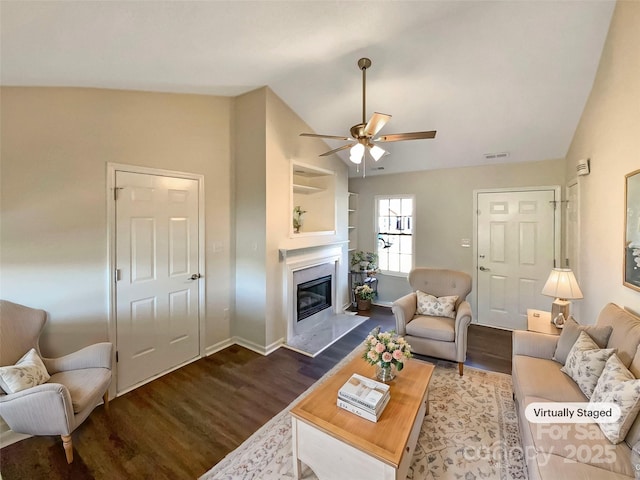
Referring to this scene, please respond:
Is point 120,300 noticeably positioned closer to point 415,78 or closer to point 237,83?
point 237,83

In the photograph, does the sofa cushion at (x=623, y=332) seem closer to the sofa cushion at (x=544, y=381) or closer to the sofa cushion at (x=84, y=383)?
the sofa cushion at (x=544, y=381)

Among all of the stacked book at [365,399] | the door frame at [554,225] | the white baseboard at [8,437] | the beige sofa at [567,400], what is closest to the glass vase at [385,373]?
the stacked book at [365,399]

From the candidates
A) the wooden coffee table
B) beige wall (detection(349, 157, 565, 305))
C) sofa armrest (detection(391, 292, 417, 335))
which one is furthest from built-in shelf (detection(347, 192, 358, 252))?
the wooden coffee table

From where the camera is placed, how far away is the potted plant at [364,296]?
4867 mm

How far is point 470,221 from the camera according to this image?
4.36 metres

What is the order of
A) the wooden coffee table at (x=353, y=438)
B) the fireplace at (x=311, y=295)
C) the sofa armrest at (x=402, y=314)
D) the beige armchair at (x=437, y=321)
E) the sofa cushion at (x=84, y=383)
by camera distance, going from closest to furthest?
1. the wooden coffee table at (x=353, y=438)
2. the sofa cushion at (x=84, y=383)
3. the beige armchair at (x=437, y=321)
4. the sofa armrest at (x=402, y=314)
5. the fireplace at (x=311, y=295)

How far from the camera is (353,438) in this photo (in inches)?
57.1

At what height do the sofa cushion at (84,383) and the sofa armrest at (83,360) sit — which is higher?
the sofa armrest at (83,360)

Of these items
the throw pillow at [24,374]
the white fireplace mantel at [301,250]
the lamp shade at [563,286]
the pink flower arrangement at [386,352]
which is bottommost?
the throw pillow at [24,374]

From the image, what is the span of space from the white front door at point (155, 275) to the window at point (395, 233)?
10.8 feet

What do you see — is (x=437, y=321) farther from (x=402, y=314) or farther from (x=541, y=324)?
(x=541, y=324)

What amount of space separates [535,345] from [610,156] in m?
1.70

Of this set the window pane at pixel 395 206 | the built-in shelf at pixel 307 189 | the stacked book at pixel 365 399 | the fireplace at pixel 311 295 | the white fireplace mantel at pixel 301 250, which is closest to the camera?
the stacked book at pixel 365 399

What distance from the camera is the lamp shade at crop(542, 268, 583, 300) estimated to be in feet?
8.41
